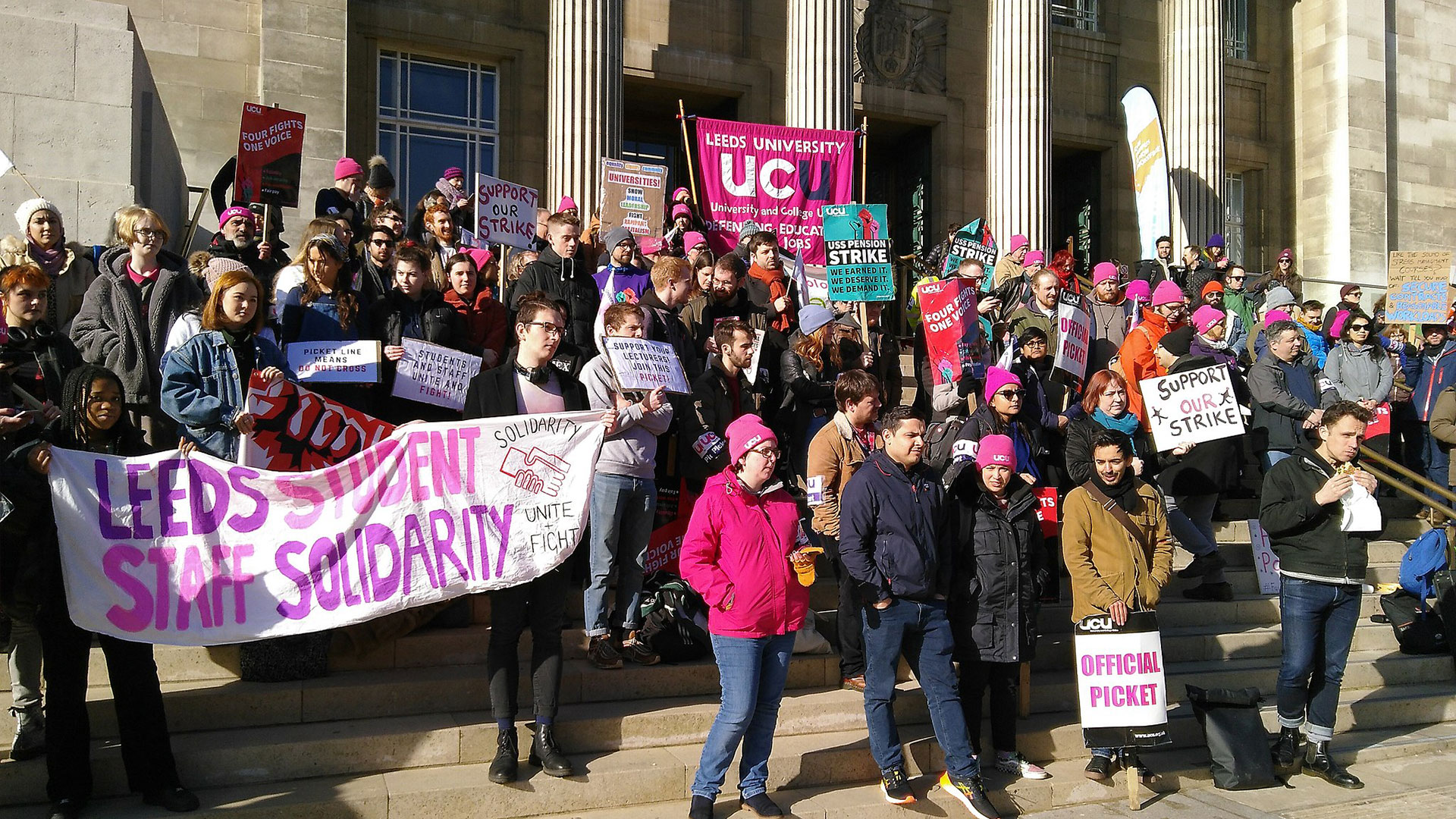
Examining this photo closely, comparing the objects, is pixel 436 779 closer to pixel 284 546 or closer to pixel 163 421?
pixel 284 546

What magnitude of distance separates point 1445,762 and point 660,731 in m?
5.48

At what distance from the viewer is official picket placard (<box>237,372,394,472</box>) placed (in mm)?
6578

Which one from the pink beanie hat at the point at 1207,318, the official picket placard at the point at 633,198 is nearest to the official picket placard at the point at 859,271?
the official picket placard at the point at 633,198

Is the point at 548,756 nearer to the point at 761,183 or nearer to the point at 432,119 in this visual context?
the point at 761,183

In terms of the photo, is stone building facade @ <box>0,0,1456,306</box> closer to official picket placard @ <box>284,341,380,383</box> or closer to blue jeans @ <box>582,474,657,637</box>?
official picket placard @ <box>284,341,380,383</box>

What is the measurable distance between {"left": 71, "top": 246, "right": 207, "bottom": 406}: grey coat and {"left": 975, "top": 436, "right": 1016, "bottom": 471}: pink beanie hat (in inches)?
193

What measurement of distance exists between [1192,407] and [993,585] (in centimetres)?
358

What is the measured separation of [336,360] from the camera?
→ 7.18 meters

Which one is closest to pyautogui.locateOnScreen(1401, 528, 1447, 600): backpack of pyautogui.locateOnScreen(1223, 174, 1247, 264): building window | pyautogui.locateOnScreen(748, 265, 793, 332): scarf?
pyautogui.locateOnScreen(748, 265, 793, 332): scarf

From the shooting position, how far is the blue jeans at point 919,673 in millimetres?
6488

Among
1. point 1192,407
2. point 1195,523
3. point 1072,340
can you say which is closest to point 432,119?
point 1072,340

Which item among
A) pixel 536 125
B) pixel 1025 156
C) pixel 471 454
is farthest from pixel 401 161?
pixel 471 454

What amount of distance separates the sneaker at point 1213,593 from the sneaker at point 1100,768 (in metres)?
3.35

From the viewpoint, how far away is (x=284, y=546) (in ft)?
20.1
